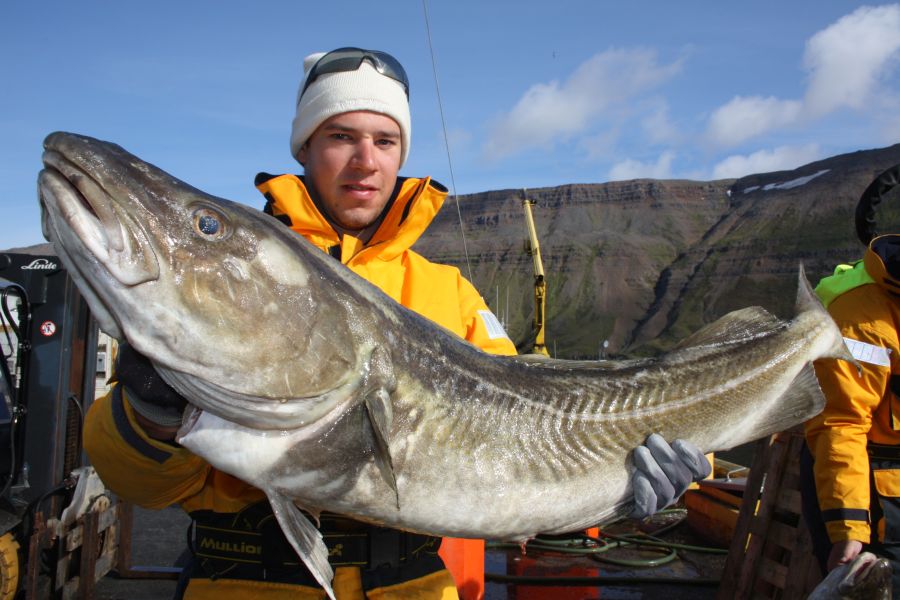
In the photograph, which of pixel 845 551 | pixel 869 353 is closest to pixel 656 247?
pixel 869 353

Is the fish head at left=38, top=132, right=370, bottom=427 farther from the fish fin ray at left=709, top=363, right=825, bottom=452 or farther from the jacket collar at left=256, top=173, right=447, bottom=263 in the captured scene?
the fish fin ray at left=709, top=363, right=825, bottom=452

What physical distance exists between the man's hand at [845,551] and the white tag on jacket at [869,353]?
3.13 ft

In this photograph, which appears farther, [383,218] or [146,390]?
[383,218]

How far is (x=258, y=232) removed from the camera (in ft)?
6.64

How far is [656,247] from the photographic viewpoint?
433 feet

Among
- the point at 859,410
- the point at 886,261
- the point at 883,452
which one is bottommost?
the point at 883,452

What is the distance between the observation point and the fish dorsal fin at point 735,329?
3.14m

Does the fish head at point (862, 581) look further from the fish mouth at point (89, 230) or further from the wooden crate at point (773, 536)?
the fish mouth at point (89, 230)

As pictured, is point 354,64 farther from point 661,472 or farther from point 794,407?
point 794,407

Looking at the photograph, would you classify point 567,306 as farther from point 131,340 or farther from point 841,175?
point 131,340

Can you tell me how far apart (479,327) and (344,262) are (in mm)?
664

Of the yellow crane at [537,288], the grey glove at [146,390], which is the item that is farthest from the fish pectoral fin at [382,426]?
the yellow crane at [537,288]

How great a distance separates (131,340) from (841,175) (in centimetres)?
13880

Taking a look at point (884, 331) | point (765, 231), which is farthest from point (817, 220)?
point (884, 331)
